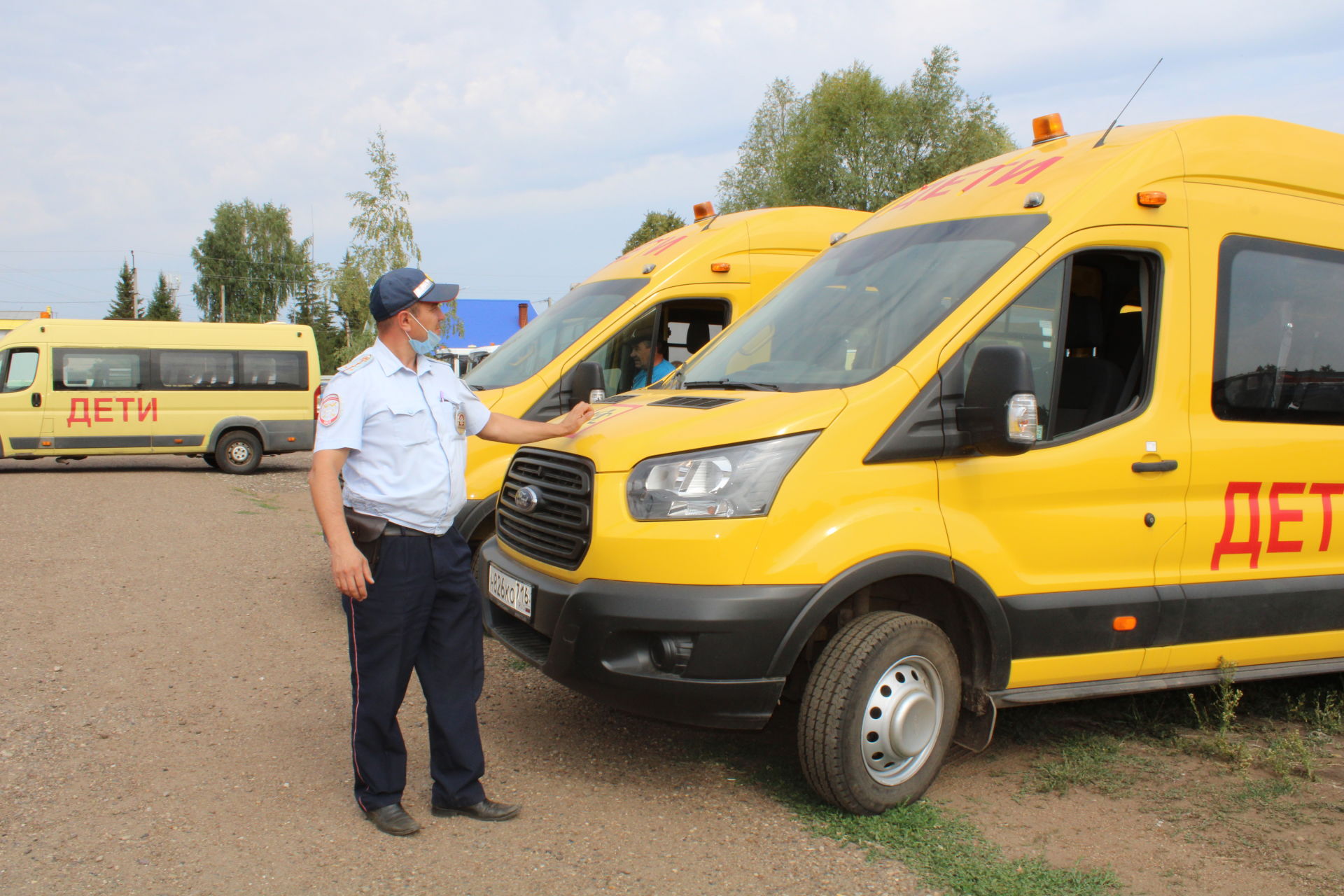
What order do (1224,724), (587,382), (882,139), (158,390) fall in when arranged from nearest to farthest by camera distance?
1. (1224,724)
2. (587,382)
3. (158,390)
4. (882,139)

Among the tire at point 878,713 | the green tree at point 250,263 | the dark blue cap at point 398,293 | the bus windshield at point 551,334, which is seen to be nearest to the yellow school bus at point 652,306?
the bus windshield at point 551,334

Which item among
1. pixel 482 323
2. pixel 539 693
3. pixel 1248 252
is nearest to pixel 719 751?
pixel 539 693

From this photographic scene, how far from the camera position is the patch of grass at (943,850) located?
3.28m

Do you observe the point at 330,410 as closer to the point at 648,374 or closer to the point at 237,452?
the point at 648,374

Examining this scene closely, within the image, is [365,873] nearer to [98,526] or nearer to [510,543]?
[510,543]

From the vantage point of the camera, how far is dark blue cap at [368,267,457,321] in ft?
12.0

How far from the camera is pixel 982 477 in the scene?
381 centimetres

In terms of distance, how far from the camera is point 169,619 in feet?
22.3

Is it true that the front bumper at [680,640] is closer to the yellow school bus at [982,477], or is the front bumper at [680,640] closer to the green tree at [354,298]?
the yellow school bus at [982,477]

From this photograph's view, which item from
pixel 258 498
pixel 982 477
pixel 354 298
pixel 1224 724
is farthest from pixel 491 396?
pixel 354 298

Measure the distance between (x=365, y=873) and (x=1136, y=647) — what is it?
2969 mm

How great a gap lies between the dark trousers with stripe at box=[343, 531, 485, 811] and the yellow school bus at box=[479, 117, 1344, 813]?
0.32m

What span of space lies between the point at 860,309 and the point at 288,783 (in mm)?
2935

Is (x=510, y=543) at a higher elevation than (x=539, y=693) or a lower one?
higher
